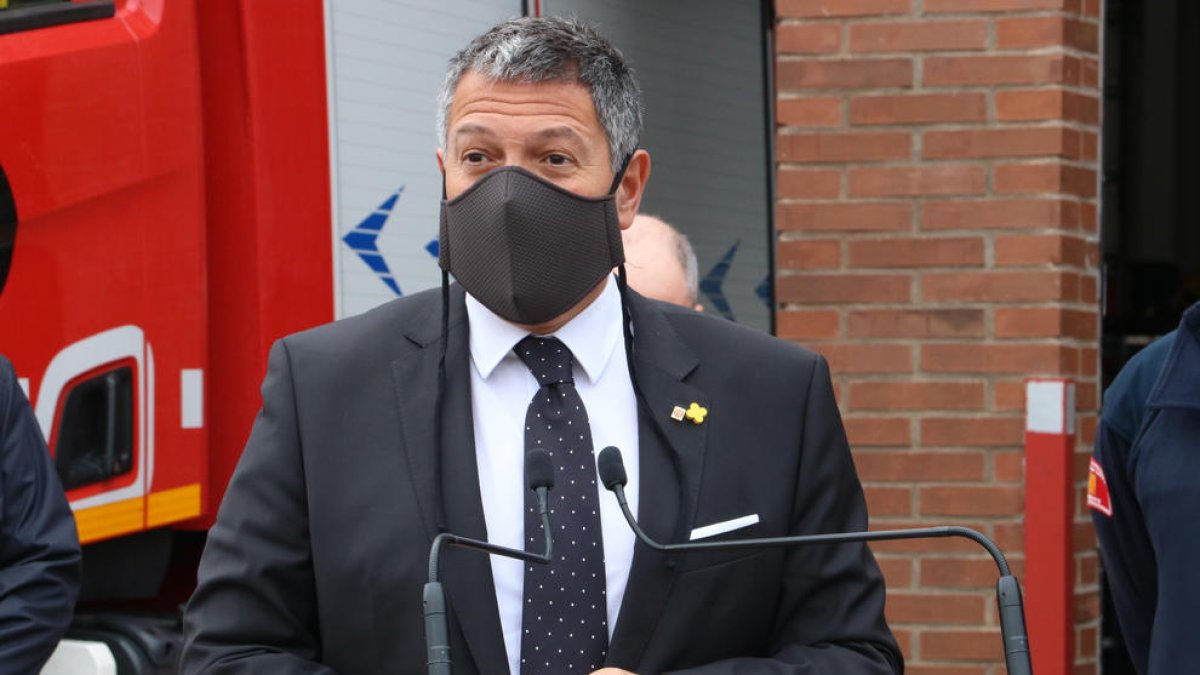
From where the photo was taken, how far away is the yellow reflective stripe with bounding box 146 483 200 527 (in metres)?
3.84

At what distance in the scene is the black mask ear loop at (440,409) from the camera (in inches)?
82.4

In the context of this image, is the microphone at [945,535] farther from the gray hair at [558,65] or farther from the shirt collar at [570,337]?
the gray hair at [558,65]

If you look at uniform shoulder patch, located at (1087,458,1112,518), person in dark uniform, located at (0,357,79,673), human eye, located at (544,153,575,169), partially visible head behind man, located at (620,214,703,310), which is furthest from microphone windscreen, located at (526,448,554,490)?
partially visible head behind man, located at (620,214,703,310)

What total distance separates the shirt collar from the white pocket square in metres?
0.25

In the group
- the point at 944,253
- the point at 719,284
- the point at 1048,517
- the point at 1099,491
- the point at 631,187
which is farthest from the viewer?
the point at 719,284

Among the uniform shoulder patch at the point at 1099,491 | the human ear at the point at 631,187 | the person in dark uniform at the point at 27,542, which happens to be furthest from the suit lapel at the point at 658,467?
the person in dark uniform at the point at 27,542

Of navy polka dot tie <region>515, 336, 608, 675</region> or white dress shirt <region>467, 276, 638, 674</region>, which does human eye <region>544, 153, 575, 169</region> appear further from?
navy polka dot tie <region>515, 336, 608, 675</region>

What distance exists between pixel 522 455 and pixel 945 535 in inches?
21.7

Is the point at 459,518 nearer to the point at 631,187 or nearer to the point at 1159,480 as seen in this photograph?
the point at 631,187

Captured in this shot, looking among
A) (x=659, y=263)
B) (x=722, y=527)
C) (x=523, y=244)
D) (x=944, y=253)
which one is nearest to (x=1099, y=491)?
(x=722, y=527)

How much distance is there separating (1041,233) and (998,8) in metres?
0.57

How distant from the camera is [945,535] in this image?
1863mm

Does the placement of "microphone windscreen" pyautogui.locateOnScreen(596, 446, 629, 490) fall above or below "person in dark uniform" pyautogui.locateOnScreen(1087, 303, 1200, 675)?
above

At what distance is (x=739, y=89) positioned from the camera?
5367 millimetres
